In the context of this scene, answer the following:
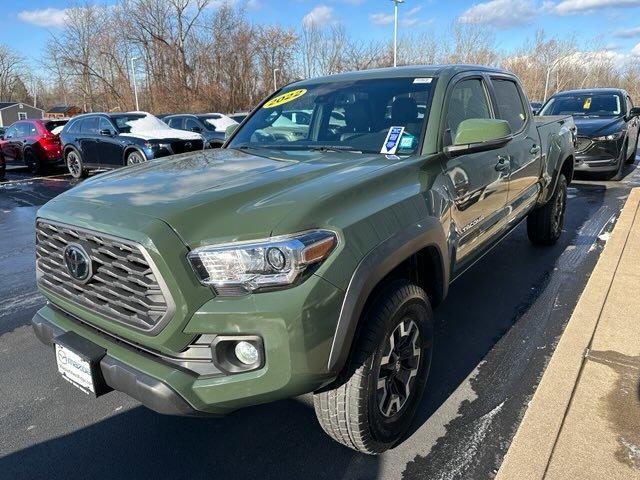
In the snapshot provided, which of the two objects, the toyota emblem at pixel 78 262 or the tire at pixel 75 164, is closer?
the toyota emblem at pixel 78 262

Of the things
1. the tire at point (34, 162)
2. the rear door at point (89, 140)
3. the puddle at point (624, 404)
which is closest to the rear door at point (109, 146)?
the rear door at point (89, 140)

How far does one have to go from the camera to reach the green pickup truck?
72.2 inches

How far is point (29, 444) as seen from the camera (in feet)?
8.33

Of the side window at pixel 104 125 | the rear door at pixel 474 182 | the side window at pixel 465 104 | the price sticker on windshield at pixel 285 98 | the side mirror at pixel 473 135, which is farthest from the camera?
the side window at pixel 104 125

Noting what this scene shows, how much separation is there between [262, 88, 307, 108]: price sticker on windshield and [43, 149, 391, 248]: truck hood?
3.16ft

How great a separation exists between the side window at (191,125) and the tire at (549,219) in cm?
1112

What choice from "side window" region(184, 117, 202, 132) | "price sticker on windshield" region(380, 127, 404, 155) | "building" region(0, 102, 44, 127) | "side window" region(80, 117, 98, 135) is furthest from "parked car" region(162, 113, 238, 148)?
"building" region(0, 102, 44, 127)

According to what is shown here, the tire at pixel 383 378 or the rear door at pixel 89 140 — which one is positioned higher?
the rear door at pixel 89 140

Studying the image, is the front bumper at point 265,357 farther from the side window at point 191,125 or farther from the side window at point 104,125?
the side window at point 191,125

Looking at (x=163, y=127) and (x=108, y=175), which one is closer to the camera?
(x=108, y=175)

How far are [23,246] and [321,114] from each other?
477 centimetres

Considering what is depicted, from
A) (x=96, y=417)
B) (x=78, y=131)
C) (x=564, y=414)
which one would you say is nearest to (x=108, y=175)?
(x=96, y=417)

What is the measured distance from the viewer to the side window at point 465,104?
3.03 metres

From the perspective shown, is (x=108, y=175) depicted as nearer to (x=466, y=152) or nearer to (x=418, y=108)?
(x=418, y=108)
